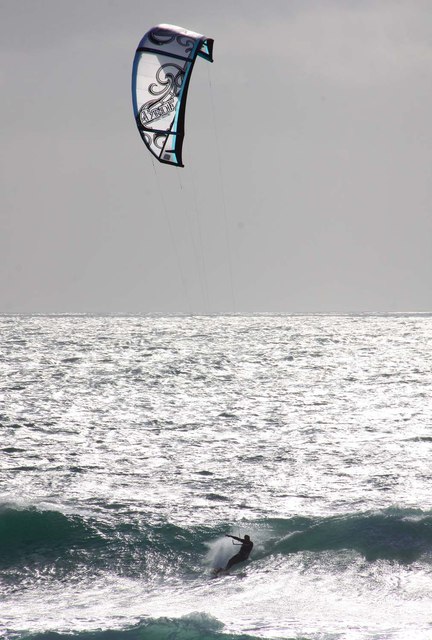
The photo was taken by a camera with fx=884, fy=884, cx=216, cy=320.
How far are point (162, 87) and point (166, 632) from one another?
15101 millimetres

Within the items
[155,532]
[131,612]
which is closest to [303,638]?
[131,612]

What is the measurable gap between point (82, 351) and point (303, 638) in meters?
70.0

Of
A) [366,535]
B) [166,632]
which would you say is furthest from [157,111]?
[166,632]

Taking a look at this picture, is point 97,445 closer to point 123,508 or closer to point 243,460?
point 243,460

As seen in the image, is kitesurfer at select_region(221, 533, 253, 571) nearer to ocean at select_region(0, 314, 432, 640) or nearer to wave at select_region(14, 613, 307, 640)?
ocean at select_region(0, 314, 432, 640)

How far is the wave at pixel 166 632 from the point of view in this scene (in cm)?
1497

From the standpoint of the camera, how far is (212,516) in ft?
73.8

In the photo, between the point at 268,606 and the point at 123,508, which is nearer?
the point at 268,606

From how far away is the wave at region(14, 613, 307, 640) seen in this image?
14969 millimetres

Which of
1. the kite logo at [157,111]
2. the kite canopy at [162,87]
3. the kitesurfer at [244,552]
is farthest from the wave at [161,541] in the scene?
the kite logo at [157,111]

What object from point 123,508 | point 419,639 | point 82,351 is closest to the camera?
point 419,639

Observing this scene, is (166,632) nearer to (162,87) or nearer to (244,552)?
(244,552)

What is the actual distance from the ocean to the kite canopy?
32.0 ft

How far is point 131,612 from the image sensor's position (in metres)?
16.4
